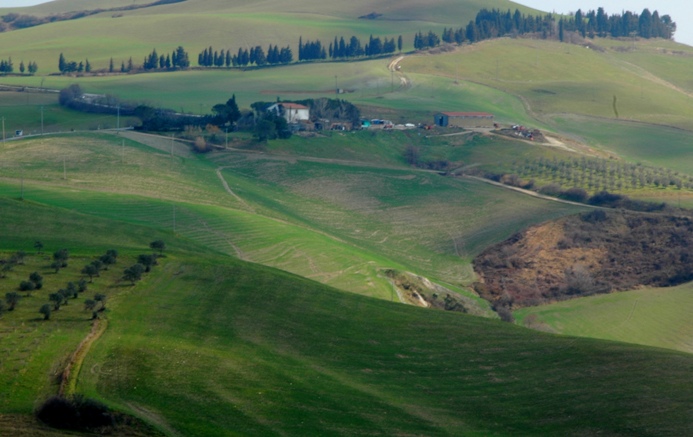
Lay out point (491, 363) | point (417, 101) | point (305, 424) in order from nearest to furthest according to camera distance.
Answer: point (305, 424), point (491, 363), point (417, 101)

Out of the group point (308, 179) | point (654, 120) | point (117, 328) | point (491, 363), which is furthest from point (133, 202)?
point (654, 120)

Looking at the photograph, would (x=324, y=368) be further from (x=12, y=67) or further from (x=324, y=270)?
(x=12, y=67)

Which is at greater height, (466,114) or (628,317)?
(466,114)

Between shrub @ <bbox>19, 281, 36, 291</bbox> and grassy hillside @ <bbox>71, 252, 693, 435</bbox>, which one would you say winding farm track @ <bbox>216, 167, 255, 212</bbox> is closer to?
grassy hillside @ <bbox>71, 252, 693, 435</bbox>

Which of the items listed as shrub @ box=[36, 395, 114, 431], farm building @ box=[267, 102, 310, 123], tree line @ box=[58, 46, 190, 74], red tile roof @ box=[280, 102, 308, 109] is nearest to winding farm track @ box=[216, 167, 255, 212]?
farm building @ box=[267, 102, 310, 123]

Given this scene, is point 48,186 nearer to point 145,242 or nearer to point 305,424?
point 145,242

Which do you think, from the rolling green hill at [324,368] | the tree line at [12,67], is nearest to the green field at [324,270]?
the rolling green hill at [324,368]

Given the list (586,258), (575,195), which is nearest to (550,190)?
(575,195)
